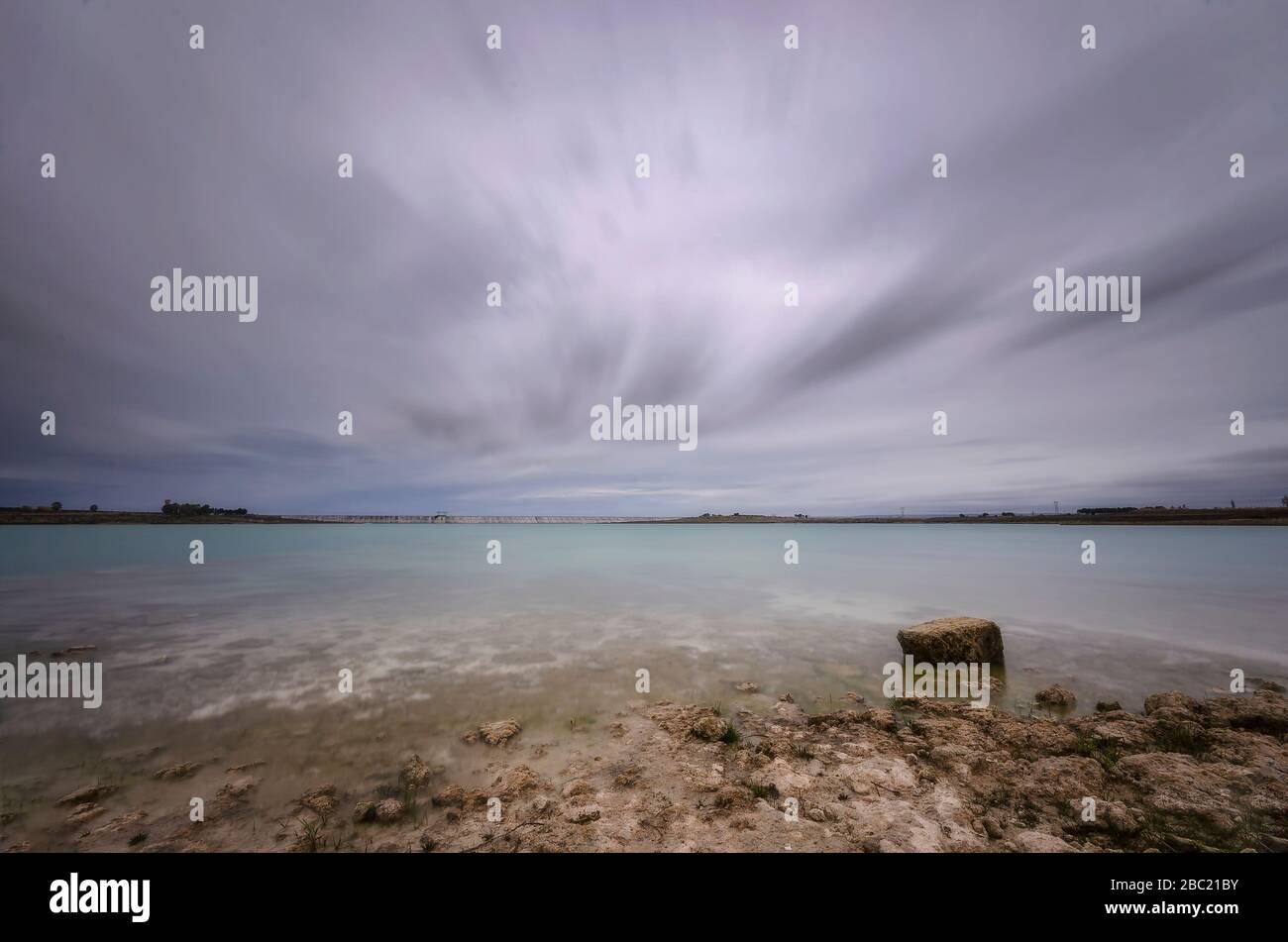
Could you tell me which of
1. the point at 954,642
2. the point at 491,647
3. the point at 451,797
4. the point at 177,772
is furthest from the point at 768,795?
the point at 491,647

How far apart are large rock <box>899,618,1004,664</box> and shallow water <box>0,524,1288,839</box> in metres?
0.80

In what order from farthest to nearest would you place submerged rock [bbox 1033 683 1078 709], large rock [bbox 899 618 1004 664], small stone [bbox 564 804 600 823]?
large rock [bbox 899 618 1004 664] < submerged rock [bbox 1033 683 1078 709] < small stone [bbox 564 804 600 823]

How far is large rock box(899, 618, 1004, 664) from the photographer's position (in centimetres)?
1050

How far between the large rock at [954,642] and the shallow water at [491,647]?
80 centimetres

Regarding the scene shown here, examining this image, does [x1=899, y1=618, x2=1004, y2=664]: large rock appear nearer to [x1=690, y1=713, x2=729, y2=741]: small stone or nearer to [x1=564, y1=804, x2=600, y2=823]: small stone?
[x1=690, y1=713, x2=729, y2=741]: small stone

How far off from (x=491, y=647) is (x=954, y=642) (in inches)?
494

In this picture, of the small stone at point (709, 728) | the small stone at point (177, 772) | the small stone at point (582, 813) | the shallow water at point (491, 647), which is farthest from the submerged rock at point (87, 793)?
the small stone at point (709, 728)

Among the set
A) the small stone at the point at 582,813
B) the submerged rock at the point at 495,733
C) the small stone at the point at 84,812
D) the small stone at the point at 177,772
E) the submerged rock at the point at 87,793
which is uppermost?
the small stone at the point at 582,813

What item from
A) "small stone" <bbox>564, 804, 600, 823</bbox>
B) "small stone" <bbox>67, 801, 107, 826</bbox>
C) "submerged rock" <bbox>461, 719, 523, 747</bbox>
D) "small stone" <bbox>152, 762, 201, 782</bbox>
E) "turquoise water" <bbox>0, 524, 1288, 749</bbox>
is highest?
"small stone" <bbox>564, 804, 600, 823</bbox>

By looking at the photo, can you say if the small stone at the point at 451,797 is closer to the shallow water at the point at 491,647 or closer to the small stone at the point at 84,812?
the shallow water at the point at 491,647

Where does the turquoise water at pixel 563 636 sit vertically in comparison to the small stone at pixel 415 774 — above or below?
below

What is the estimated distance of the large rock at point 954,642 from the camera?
10.5 meters

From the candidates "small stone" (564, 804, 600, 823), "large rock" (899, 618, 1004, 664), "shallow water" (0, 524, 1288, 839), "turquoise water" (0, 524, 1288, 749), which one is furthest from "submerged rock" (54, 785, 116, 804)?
"large rock" (899, 618, 1004, 664)
